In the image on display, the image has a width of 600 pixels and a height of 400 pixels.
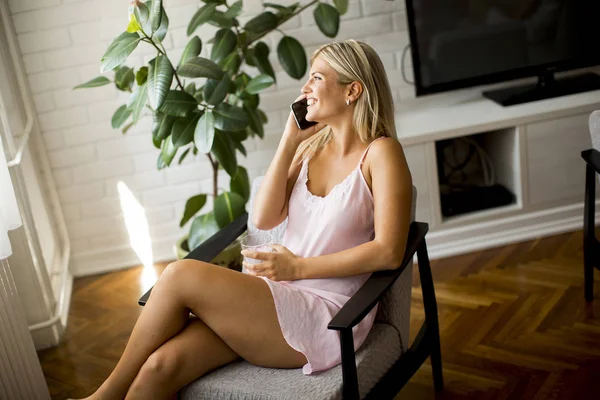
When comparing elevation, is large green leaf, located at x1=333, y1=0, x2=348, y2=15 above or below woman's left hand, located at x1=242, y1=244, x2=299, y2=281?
above

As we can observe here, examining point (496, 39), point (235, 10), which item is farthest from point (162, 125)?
point (496, 39)

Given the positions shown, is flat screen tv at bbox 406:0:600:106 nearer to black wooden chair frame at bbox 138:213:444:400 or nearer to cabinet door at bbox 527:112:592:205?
cabinet door at bbox 527:112:592:205

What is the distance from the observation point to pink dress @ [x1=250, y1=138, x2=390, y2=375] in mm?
1988

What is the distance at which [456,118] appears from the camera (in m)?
3.40


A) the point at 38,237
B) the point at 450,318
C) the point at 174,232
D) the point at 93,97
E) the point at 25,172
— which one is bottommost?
the point at 450,318

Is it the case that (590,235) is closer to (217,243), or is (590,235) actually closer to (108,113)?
(217,243)

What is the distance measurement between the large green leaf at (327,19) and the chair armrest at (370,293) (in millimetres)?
1278

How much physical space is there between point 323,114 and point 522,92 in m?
1.66

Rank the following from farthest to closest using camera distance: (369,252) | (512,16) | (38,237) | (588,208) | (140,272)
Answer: (140,272) < (512,16) < (38,237) < (588,208) < (369,252)

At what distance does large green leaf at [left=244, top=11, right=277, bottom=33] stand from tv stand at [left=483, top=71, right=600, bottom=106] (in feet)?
3.52

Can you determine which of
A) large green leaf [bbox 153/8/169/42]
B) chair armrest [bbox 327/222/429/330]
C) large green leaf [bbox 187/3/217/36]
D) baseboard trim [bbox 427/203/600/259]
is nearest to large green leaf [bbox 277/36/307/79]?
large green leaf [bbox 187/3/217/36]

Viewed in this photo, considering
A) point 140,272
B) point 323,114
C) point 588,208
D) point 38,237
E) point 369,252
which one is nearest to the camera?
point 369,252

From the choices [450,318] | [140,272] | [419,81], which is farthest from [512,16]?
[140,272]

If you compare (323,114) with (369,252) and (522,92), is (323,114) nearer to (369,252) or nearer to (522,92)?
(369,252)
